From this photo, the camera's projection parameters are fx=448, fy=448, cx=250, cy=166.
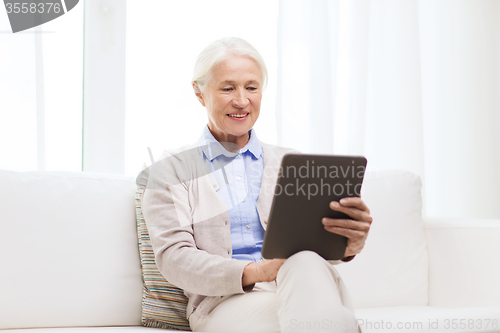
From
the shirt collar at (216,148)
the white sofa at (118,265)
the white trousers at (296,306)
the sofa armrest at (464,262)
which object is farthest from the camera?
the sofa armrest at (464,262)

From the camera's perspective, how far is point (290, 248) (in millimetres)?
1062

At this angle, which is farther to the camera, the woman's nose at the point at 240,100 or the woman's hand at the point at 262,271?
the woman's nose at the point at 240,100

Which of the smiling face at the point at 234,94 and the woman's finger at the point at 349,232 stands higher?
the smiling face at the point at 234,94

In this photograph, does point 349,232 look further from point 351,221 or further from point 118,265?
point 118,265

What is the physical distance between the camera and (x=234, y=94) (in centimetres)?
149

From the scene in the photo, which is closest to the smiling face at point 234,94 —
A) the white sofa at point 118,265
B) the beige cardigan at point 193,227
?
the beige cardigan at point 193,227

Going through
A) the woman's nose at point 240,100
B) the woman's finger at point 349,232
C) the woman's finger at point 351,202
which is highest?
the woman's nose at point 240,100

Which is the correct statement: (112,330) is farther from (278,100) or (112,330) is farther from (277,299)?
(278,100)

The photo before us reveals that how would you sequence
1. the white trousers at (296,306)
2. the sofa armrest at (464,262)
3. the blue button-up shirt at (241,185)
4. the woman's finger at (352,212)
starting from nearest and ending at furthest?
the white trousers at (296,306) → the woman's finger at (352,212) → the blue button-up shirt at (241,185) → the sofa armrest at (464,262)

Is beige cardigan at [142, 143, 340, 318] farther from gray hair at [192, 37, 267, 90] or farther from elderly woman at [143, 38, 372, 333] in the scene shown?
gray hair at [192, 37, 267, 90]

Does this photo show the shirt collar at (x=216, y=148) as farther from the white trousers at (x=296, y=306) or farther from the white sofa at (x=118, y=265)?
the white trousers at (x=296, y=306)

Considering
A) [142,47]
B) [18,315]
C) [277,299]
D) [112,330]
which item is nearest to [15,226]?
[18,315]

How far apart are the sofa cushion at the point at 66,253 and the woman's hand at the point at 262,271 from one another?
427 millimetres

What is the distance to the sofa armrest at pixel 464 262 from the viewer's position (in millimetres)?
1598
